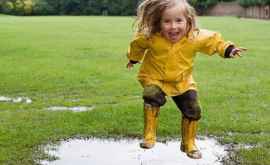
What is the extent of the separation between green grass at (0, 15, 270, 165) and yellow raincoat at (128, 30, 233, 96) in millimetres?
1310

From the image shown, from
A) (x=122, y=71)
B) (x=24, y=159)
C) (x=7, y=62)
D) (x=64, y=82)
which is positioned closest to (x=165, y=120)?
(x=24, y=159)

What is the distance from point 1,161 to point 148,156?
163 cm

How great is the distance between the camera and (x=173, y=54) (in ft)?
20.1

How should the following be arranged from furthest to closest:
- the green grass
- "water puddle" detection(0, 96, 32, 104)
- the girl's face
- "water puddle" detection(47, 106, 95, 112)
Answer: "water puddle" detection(0, 96, 32, 104) < "water puddle" detection(47, 106, 95, 112) < the green grass < the girl's face

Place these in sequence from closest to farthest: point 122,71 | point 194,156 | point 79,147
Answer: point 194,156, point 79,147, point 122,71

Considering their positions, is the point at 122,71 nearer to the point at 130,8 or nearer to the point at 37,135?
the point at 37,135

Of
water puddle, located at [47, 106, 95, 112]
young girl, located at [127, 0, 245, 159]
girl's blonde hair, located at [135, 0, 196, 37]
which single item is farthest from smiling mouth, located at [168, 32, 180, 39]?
water puddle, located at [47, 106, 95, 112]

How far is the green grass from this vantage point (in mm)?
8102

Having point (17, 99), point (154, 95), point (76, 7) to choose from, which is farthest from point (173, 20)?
point (76, 7)

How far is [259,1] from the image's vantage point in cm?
7681

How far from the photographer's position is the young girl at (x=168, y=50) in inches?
237

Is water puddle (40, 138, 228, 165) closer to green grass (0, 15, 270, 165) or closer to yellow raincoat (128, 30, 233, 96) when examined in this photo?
green grass (0, 15, 270, 165)

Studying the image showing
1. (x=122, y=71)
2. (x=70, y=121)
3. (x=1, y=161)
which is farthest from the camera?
(x=122, y=71)

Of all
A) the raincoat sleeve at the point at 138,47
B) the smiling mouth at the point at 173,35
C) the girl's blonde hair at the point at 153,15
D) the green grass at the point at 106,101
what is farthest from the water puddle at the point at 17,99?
→ the smiling mouth at the point at 173,35
